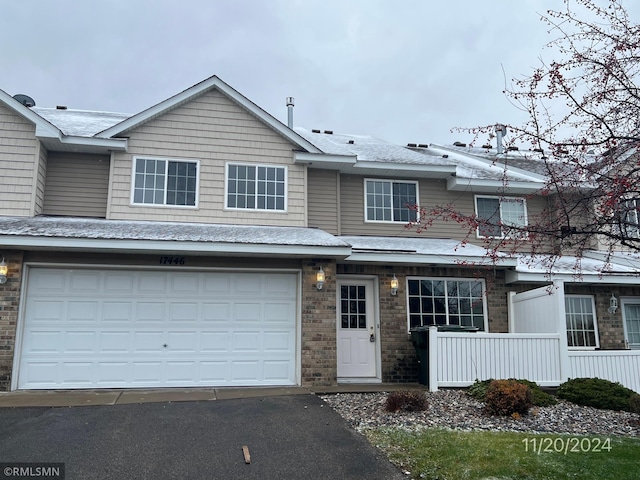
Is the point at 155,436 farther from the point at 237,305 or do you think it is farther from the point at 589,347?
the point at 589,347

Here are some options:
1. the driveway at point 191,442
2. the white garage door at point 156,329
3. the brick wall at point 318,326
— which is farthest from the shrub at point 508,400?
the white garage door at point 156,329

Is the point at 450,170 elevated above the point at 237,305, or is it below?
above

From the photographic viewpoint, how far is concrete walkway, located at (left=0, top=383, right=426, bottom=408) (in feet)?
27.7

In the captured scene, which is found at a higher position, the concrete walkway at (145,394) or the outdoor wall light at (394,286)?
the outdoor wall light at (394,286)

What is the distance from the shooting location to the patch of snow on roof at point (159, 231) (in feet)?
31.8

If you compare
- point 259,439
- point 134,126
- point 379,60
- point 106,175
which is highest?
point 379,60

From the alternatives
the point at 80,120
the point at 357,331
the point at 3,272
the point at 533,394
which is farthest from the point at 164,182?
the point at 533,394

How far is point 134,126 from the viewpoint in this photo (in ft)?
38.2

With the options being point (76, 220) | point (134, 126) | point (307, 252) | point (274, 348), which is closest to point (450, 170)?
point (307, 252)

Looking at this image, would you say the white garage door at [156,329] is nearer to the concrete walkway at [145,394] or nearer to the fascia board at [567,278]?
the concrete walkway at [145,394]

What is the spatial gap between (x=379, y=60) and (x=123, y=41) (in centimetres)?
1349

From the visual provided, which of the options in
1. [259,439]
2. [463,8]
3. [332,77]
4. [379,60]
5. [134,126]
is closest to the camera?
[259,439]
